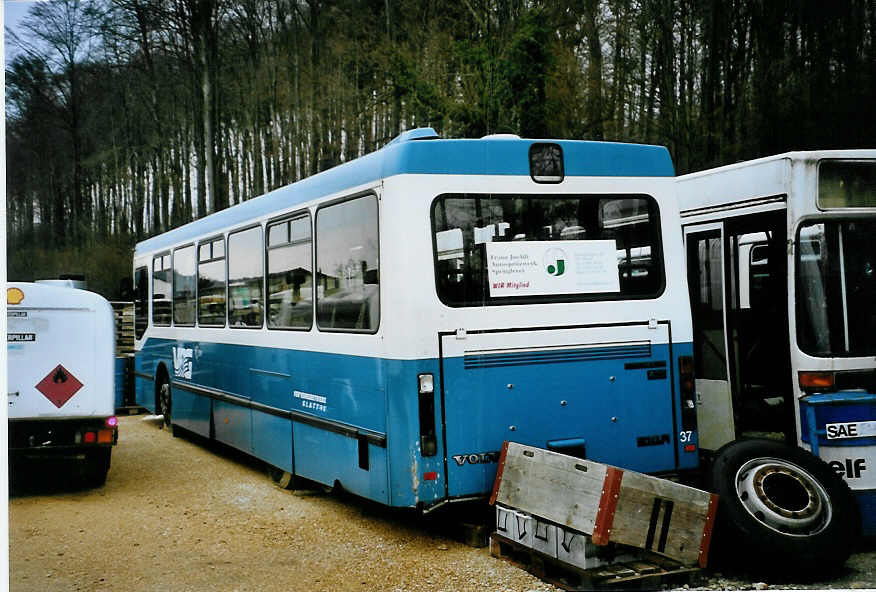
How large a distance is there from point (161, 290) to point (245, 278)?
391 centimetres

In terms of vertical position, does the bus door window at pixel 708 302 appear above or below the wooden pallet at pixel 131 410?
above

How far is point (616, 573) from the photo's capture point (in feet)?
16.6

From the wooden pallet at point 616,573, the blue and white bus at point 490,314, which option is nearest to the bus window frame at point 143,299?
the blue and white bus at point 490,314

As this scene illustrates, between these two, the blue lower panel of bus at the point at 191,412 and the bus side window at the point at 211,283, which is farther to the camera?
the blue lower panel of bus at the point at 191,412

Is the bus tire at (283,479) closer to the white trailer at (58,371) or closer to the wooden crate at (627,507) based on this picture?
the white trailer at (58,371)

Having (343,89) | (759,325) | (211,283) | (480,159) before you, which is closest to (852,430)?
(759,325)

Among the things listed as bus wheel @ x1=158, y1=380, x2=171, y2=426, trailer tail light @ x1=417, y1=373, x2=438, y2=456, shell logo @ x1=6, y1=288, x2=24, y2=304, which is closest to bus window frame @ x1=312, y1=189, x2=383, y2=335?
trailer tail light @ x1=417, y1=373, x2=438, y2=456

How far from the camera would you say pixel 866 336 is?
6.37 metres

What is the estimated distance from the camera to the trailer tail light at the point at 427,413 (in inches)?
232

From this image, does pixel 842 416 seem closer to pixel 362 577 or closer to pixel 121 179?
pixel 362 577

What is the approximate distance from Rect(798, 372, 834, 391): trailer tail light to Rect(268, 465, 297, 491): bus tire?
175 inches

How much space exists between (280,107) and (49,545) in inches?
618

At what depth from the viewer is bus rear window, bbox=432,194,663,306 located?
605 cm

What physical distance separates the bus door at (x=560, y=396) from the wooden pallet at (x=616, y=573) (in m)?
0.79
